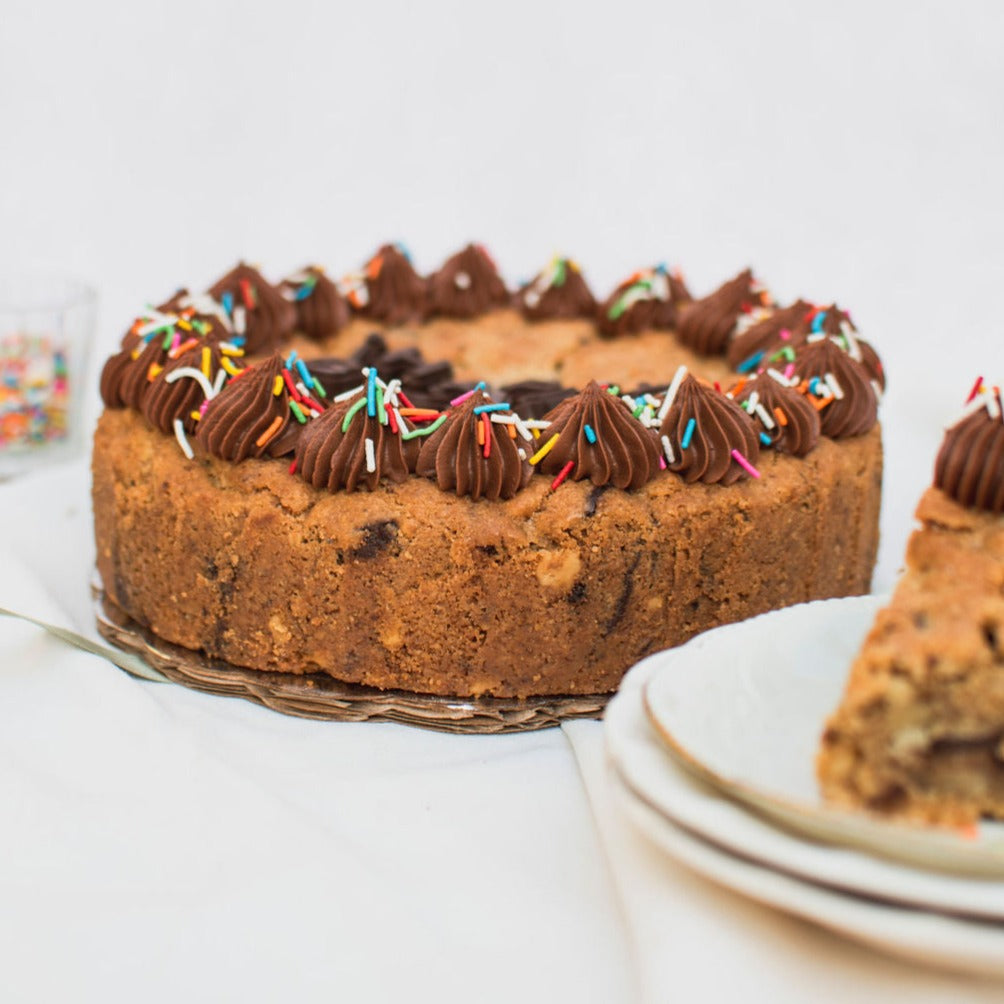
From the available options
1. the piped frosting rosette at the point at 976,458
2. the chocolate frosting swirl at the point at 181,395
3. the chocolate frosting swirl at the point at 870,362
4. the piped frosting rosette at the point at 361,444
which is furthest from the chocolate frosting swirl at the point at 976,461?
the chocolate frosting swirl at the point at 181,395

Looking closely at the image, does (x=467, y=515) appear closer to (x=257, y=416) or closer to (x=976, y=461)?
(x=257, y=416)

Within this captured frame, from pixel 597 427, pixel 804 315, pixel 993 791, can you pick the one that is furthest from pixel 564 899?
pixel 804 315

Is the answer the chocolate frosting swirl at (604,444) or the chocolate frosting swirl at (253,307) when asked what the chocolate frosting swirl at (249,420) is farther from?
the chocolate frosting swirl at (253,307)

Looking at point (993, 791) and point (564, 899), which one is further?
point (564, 899)

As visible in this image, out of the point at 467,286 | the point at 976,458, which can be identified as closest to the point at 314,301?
the point at 467,286

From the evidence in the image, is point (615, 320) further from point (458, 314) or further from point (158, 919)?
point (158, 919)

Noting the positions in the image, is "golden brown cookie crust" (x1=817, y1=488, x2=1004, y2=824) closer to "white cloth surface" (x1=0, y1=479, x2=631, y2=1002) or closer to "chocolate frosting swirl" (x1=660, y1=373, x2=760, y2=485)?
"white cloth surface" (x1=0, y1=479, x2=631, y2=1002)

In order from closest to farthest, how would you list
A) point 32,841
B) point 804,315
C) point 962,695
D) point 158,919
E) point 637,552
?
point 962,695, point 158,919, point 32,841, point 637,552, point 804,315

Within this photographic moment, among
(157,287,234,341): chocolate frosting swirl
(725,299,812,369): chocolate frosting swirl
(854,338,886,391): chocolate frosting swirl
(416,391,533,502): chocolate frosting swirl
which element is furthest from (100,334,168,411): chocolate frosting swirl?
(854,338,886,391): chocolate frosting swirl
